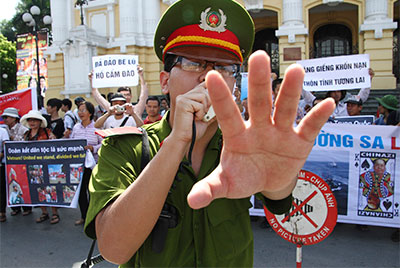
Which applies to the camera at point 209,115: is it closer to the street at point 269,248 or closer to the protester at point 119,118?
the street at point 269,248

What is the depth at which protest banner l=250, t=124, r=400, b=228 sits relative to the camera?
14.0 feet

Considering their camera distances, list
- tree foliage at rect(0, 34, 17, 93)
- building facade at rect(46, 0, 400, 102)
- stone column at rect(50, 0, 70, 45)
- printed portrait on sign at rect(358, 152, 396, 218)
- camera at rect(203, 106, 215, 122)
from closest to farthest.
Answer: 1. camera at rect(203, 106, 215, 122)
2. printed portrait on sign at rect(358, 152, 396, 218)
3. building facade at rect(46, 0, 400, 102)
4. stone column at rect(50, 0, 70, 45)
5. tree foliage at rect(0, 34, 17, 93)

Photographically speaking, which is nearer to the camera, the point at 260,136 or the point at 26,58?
the point at 260,136

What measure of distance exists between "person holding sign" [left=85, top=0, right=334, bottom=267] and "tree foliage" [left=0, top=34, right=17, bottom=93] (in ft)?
133

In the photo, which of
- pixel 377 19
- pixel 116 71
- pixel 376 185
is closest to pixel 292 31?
pixel 377 19

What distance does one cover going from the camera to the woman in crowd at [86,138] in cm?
549

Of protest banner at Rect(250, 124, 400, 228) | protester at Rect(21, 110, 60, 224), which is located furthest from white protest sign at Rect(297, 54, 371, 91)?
protester at Rect(21, 110, 60, 224)

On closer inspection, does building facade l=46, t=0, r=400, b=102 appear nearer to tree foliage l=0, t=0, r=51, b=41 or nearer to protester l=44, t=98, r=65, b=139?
protester l=44, t=98, r=65, b=139

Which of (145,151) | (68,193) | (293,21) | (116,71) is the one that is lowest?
(68,193)

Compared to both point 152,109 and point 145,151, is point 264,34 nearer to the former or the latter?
point 152,109

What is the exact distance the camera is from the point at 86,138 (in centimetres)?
560

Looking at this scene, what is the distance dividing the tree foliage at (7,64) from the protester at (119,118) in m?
36.3

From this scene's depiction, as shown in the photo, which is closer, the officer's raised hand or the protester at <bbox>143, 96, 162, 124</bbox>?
the officer's raised hand

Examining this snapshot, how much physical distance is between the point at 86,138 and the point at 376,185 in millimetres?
4326
